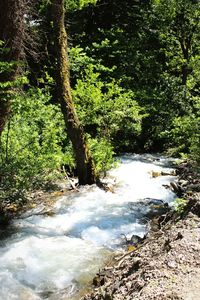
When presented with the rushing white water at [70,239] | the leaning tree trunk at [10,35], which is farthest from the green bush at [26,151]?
the rushing white water at [70,239]

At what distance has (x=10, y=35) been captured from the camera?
8047 millimetres

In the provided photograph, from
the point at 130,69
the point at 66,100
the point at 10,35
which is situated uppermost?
the point at 10,35

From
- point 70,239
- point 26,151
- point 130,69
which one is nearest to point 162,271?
point 70,239

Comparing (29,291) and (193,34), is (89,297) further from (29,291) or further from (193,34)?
(193,34)

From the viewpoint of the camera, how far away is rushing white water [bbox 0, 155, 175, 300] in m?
6.14

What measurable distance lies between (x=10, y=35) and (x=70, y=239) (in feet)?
13.5

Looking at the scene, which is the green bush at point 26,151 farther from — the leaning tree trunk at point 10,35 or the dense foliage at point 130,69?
the dense foliage at point 130,69

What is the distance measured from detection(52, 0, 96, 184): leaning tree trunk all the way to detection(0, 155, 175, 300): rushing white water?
2.07ft

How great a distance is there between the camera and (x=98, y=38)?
66.6 ft

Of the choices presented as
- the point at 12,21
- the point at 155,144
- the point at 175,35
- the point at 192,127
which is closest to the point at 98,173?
the point at 192,127

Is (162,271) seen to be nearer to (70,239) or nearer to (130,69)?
(70,239)

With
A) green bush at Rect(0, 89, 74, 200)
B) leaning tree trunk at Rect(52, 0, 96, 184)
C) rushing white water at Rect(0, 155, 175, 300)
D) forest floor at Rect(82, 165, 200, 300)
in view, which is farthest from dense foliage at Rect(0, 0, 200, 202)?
forest floor at Rect(82, 165, 200, 300)

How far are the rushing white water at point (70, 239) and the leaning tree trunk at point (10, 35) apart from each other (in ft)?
8.42

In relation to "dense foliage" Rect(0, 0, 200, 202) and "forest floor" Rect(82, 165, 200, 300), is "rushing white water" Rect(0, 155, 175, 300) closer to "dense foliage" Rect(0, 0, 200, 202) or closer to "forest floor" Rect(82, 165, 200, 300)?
"forest floor" Rect(82, 165, 200, 300)
